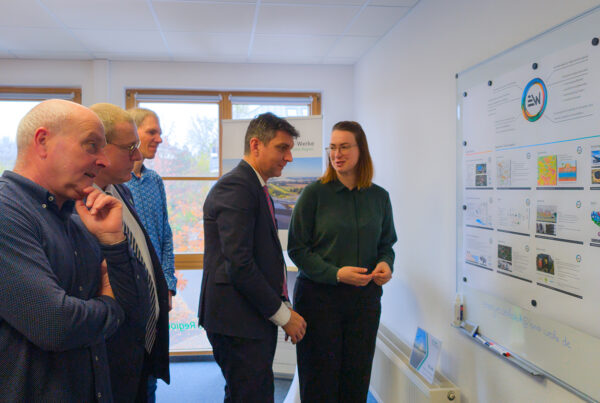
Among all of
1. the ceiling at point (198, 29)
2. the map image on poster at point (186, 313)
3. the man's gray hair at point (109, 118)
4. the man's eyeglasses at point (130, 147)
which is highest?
the ceiling at point (198, 29)

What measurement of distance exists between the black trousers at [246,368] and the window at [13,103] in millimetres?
3222

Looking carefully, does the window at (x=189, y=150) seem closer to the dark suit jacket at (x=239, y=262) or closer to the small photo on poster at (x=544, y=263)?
the dark suit jacket at (x=239, y=262)

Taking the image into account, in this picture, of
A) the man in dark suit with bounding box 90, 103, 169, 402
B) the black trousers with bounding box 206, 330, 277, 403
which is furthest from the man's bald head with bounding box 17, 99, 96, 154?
the black trousers with bounding box 206, 330, 277, 403

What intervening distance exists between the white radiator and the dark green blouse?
0.65m

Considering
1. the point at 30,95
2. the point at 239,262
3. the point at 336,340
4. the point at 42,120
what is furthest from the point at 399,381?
the point at 30,95

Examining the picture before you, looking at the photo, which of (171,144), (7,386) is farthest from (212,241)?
(171,144)

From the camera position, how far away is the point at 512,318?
1.62m

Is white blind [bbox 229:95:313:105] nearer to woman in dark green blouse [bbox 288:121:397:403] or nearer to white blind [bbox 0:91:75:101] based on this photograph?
white blind [bbox 0:91:75:101]

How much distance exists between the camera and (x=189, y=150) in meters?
3.89

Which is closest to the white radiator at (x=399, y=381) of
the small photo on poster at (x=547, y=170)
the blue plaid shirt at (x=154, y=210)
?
the small photo on poster at (x=547, y=170)

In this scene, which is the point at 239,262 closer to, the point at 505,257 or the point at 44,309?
the point at 44,309

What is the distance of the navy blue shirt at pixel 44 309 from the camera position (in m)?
0.75

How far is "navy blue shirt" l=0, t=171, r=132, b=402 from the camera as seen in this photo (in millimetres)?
749

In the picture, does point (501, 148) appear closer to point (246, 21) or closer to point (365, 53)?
point (246, 21)
